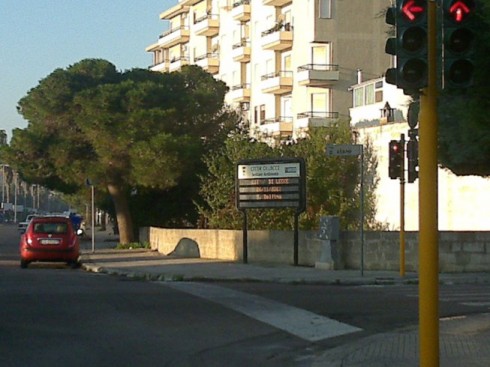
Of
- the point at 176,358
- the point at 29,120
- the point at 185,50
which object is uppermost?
the point at 185,50

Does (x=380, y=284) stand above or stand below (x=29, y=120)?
below

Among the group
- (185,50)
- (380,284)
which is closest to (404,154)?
(380,284)

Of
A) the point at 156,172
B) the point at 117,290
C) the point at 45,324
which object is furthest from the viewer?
the point at 156,172

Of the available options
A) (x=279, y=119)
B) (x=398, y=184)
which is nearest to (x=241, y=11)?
(x=279, y=119)

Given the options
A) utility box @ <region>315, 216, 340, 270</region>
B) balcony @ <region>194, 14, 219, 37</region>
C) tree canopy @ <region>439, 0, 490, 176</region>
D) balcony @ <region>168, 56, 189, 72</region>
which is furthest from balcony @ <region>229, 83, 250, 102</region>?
tree canopy @ <region>439, 0, 490, 176</region>

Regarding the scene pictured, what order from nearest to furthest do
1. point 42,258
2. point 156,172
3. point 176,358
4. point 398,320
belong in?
point 176,358, point 398,320, point 42,258, point 156,172

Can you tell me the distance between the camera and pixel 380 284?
2331 centimetres

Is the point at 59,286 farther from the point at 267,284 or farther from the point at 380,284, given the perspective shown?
the point at 380,284

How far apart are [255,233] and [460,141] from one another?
16.7m

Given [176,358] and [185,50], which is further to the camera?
[185,50]

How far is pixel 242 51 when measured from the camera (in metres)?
65.5

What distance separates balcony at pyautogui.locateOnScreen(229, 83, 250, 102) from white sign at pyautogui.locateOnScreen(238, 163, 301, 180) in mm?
35052

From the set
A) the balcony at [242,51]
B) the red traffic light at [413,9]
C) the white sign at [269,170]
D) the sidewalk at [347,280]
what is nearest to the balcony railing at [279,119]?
the balcony at [242,51]

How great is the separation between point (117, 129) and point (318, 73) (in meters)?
18.6
